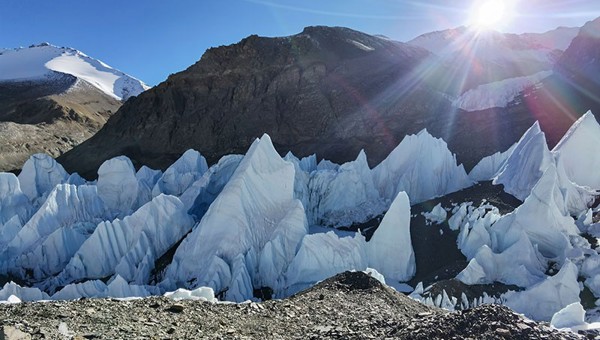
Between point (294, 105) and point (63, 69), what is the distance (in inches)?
4822

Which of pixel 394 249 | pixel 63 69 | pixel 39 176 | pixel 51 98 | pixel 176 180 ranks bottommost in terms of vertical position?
pixel 394 249

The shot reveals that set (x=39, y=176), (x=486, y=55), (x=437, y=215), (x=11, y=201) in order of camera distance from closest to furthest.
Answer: (x=437, y=215) < (x=11, y=201) < (x=39, y=176) < (x=486, y=55)

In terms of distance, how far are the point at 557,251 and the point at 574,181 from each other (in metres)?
10.0

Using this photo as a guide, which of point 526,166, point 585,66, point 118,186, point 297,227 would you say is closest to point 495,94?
point 585,66

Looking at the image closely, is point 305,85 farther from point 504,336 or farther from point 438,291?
point 504,336

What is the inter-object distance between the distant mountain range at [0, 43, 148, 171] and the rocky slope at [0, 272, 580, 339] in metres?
71.5

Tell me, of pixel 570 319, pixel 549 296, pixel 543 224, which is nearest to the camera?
pixel 570 319

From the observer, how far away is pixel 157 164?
67.4m

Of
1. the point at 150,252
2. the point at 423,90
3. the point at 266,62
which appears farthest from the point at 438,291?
the point at 266,62

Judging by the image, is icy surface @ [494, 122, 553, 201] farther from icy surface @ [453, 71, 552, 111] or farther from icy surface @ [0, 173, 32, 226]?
icy surface @ [0, 173, 32, 226]

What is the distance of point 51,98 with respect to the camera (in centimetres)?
9931

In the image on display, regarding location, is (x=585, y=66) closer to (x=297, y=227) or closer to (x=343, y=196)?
(x=343, y=196)

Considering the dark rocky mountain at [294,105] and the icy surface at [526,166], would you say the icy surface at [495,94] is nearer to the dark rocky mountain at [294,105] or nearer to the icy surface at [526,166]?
the dark rocky mountain at [294,105]

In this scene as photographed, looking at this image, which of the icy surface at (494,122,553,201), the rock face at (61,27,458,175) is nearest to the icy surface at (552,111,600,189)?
the icy surface at (494,122,553,201)
